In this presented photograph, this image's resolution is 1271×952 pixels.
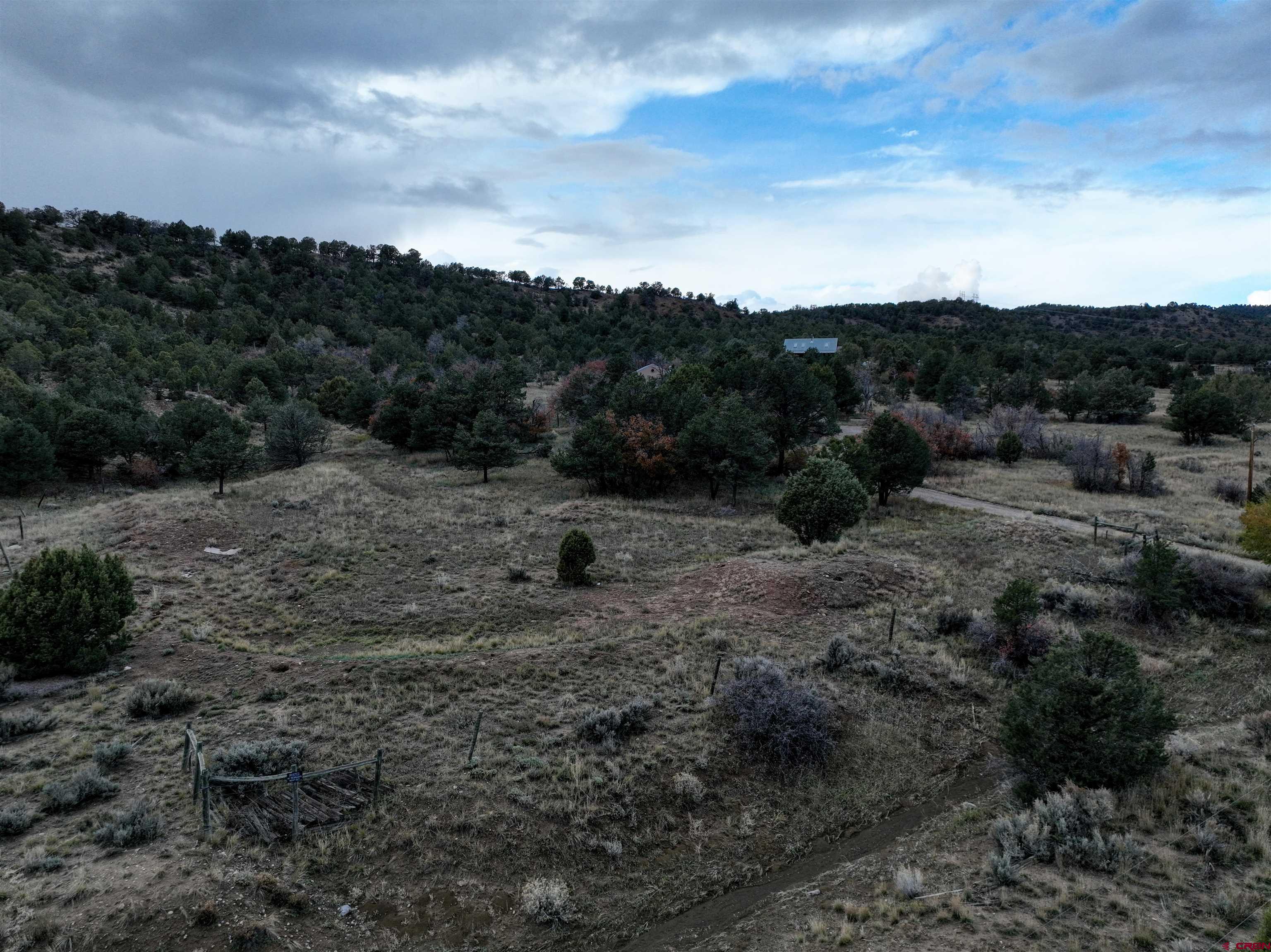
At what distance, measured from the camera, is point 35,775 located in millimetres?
10477

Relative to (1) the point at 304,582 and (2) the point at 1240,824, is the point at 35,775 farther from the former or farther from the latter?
(2) the point at 1240,824

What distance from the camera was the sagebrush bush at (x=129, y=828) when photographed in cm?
902

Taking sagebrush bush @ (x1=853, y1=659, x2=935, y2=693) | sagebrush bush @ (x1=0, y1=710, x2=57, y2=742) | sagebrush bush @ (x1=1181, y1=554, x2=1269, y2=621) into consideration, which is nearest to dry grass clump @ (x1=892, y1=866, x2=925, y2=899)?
sagebrush bush @ (x1=853, y1=659, x2=935, y2=693)

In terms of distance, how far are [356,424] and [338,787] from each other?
178ft

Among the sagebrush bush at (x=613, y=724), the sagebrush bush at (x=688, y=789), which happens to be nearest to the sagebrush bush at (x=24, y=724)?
the sagebrush bush at (x=613, y=724)

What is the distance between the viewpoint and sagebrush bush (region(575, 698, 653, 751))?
12.4 m

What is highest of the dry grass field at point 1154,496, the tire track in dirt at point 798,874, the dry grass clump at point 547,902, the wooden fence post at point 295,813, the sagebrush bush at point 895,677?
the dry grass field at point 1154,496

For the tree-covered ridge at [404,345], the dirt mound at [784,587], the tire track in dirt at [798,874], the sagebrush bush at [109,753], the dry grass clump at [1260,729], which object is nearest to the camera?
the tire track in dirt at [798,874]

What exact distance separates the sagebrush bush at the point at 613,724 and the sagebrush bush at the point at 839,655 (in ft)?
16.3

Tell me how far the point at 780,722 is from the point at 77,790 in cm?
1135

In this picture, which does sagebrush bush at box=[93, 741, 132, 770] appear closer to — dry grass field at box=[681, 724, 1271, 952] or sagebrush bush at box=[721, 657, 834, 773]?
dry grass field at box=[681, 724, 1271, 952]

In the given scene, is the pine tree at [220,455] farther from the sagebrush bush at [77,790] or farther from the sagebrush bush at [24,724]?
the sagebrush bush at [77,790]

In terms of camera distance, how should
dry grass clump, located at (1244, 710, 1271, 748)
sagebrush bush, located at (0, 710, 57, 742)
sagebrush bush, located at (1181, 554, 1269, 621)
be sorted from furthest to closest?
sagebrush bush, located at (1181, 554, 1269, 621) → dry grass clump, located at (1244, 710, 1271, 748) → sagebrush bush, located at (0, 710, 57, 742)

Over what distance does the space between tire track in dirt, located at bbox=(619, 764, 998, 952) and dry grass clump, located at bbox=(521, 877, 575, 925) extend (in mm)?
928
